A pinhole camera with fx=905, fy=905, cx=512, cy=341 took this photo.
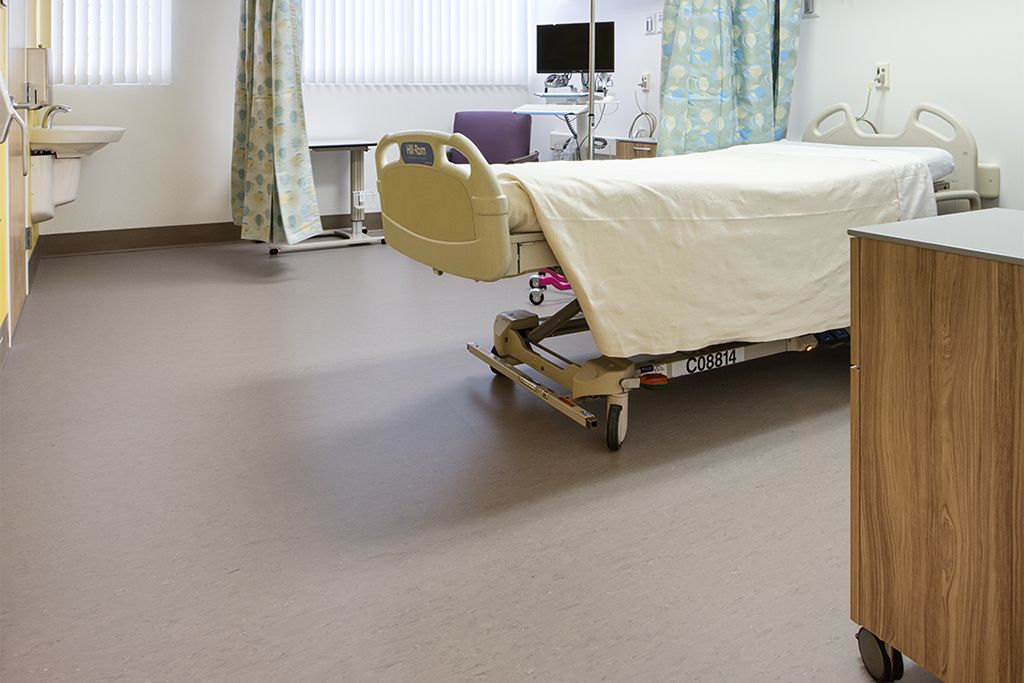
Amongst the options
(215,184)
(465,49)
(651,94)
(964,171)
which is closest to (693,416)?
A: (964,171)

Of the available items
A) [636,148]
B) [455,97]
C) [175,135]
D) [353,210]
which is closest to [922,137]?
[636,148]

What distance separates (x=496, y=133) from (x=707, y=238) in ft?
11.3

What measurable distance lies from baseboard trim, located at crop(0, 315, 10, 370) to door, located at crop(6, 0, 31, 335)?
0.17 metres

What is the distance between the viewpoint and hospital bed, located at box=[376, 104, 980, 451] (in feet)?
7.78

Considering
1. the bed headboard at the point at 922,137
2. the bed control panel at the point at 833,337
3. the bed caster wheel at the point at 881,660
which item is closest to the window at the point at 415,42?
the bed headboard at the point at 922,137

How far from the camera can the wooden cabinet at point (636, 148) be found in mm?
5368

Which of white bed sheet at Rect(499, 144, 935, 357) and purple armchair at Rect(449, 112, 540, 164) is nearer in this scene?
white bed sheet at Rect(499, 144, 935, 357)

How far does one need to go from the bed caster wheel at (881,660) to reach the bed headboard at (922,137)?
2634 mm

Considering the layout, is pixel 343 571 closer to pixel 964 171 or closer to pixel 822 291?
pixel 822 291

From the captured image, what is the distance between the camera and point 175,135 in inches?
223

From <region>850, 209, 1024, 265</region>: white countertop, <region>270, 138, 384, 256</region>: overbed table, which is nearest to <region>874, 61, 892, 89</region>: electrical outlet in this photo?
<region>850, 209, 1024, 265</region>: white countertop

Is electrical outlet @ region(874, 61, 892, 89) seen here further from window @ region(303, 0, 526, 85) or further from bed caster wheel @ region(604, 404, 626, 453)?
window @ region(303, 0, 526, 85)

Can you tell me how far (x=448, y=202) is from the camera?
2439 mm

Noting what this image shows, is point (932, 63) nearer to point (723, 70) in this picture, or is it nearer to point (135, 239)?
point (723, 70)
